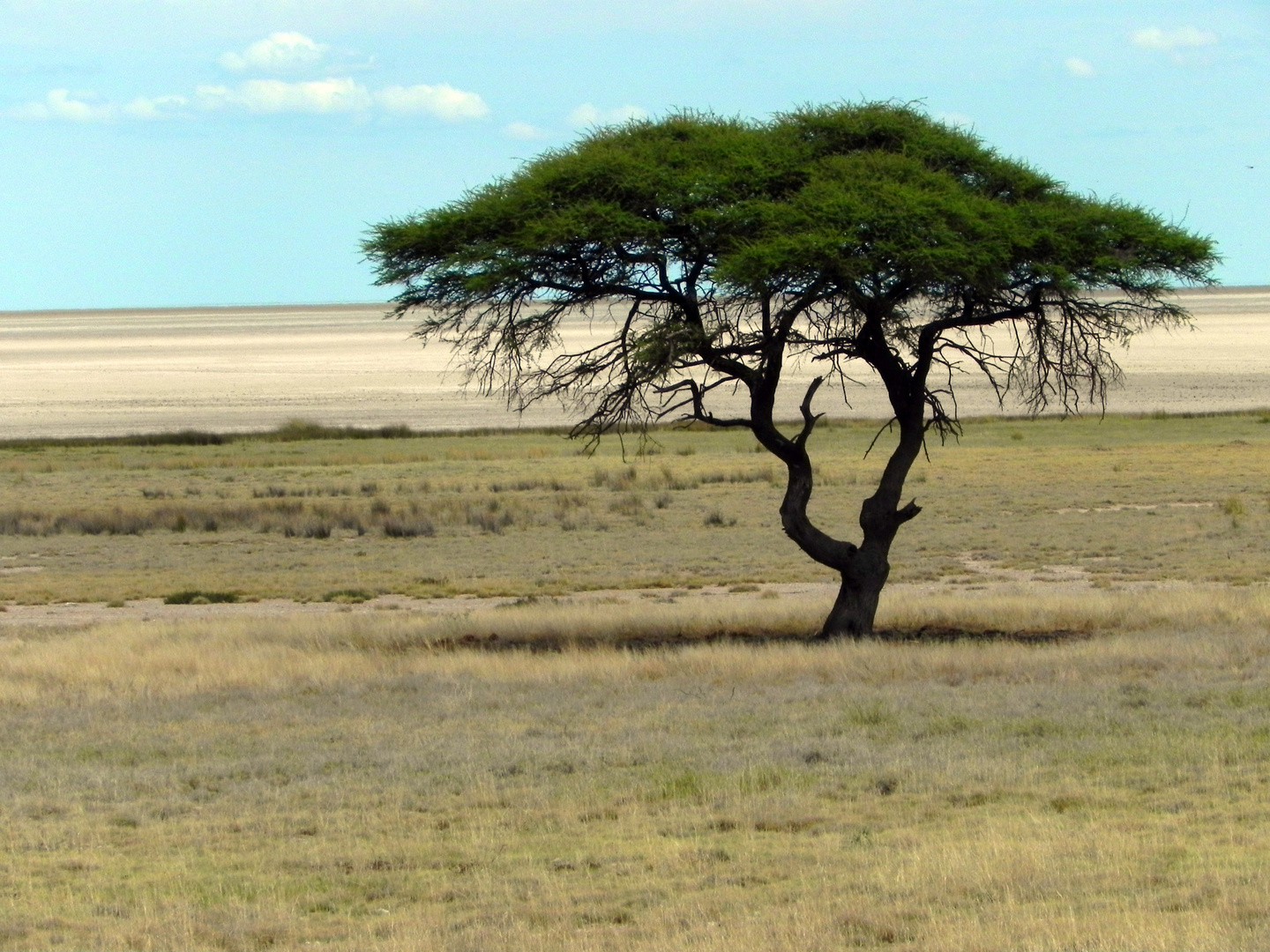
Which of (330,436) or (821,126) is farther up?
(821,126)

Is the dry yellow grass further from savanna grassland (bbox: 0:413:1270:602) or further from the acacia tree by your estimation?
savanna grassland (bbox: 0:413:1270:602)

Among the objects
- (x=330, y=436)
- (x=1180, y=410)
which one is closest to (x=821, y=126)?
(x=330, y=436)

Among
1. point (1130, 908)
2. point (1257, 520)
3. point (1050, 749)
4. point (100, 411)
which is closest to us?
point (1130, 908)

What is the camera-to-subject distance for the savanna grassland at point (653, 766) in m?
7.24

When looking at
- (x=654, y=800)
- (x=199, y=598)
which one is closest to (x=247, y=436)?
(x=199, y=598)

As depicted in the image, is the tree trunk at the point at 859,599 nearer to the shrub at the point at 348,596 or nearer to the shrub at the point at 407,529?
the shrub at the point at 348,596

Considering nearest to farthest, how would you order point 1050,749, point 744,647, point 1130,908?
1. point 1130,908
2. point 1050,749
3. point 744,647

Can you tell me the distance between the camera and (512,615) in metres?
21.7

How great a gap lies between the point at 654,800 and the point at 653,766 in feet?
3.00

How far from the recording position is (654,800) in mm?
9867

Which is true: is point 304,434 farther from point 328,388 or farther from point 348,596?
point 348,596

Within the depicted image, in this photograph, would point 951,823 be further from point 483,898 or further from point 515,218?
point 515,218

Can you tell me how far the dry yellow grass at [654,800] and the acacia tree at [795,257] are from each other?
3339 millimetres

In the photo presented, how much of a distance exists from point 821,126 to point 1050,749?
9.52 metres
